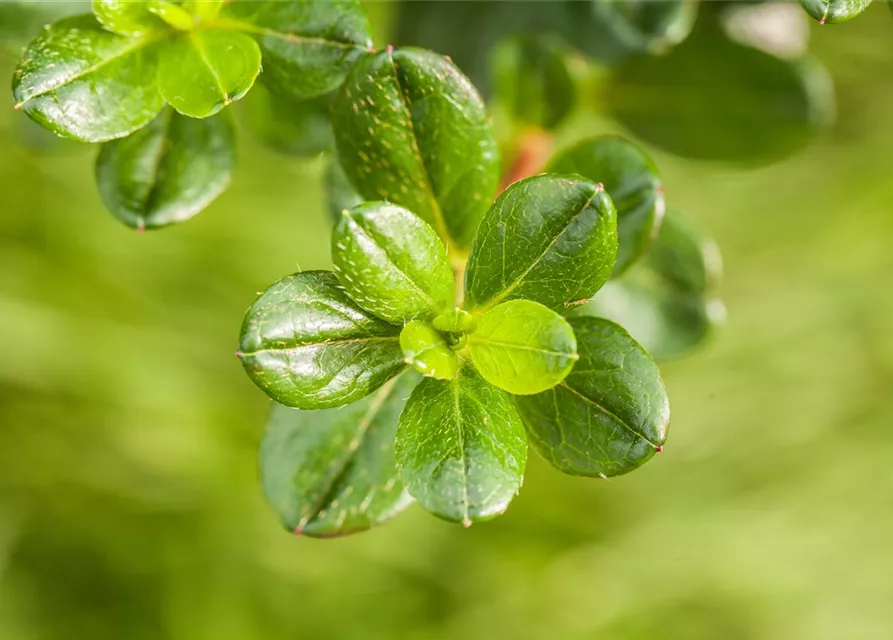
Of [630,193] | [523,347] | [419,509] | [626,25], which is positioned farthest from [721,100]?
[419,509]

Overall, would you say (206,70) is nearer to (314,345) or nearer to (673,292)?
(314,345)

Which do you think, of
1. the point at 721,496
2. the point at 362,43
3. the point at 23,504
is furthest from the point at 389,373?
the point at 721,496

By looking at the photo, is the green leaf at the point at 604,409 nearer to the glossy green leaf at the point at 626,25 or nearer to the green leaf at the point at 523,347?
the green leaf at the point at 523,347

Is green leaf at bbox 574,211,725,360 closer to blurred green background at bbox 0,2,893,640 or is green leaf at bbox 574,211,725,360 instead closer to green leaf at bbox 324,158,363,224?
green leaf at bbox 324,158,363,224

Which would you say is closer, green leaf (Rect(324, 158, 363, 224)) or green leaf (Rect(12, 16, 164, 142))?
green leaf (Rect(12, 16, 164, 142))

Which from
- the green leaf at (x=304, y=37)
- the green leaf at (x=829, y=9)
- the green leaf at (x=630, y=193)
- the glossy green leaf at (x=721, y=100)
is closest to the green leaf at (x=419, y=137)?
the green leaf at (x=304, y=37)

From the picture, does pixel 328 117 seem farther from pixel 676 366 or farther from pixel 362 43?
pixel 676 366

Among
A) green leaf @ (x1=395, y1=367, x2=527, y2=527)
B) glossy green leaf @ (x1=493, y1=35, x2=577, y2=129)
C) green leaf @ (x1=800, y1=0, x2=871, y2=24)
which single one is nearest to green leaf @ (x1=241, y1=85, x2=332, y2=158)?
glossy green leaf @ (x1=493, y1=35, x2=577, y2=129)
